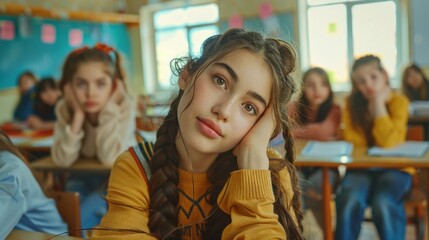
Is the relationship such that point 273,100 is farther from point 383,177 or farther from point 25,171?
point 383,177

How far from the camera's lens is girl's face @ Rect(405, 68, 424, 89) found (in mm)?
4227

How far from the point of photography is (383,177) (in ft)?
7.11

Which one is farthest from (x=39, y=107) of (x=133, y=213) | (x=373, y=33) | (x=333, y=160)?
(x=373, y=33)

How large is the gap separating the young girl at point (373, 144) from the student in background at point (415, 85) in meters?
1.90

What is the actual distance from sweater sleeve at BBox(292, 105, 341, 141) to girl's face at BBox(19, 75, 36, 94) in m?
3.26

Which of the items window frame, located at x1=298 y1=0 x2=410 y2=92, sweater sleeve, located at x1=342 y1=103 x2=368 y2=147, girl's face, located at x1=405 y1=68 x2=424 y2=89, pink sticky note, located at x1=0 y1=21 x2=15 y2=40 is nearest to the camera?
sweater sleeve, located at x1=342 y1=103 x2=368 y2=147

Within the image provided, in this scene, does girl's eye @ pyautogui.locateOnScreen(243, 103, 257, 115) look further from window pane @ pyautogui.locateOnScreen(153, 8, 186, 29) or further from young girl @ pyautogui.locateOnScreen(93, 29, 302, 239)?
window pane @ pyautogui.locateOnScreen(153, 8, 186, 29)

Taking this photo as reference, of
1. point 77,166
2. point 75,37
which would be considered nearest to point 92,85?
point 77,166

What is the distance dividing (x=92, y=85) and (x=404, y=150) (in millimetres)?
1509

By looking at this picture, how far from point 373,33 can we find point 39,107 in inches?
152

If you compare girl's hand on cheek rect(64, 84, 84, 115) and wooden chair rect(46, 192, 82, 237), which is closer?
wooden chair rect(46, 192, 82, 237)

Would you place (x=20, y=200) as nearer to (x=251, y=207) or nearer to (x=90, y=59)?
(x=251, y=207)

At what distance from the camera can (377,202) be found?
6.87 feet

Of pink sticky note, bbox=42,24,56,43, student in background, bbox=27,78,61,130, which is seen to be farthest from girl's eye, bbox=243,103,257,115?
pink sticky note, bbox=42,24,56,43
